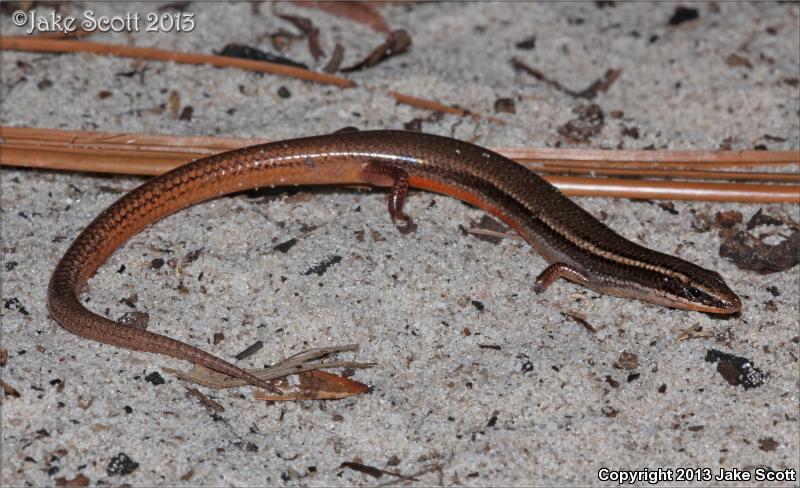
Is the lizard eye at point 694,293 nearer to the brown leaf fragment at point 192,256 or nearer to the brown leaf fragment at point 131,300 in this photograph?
the brown leaf fragment at point 192,256

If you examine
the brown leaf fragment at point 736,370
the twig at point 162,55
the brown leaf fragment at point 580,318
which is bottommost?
the brown leaf fragment at point 736,370

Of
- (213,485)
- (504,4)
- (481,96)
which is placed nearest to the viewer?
(213,485)

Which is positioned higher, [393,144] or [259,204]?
[393,144]

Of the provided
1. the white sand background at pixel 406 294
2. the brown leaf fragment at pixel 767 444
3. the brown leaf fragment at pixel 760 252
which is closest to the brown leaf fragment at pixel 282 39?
the white sand background at pixel 406 294

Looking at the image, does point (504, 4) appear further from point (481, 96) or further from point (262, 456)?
point (262, 456)

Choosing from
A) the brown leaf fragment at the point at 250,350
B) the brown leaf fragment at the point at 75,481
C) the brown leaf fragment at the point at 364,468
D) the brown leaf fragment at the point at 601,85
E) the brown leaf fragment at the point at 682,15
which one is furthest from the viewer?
the brown leaf fragment at the point at 682,15

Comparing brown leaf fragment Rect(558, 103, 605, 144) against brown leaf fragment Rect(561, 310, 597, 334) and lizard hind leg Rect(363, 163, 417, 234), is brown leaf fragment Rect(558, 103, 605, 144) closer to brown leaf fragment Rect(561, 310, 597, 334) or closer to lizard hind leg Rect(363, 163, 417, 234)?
lizard hind leg Rect(363, 163, 417, 234)

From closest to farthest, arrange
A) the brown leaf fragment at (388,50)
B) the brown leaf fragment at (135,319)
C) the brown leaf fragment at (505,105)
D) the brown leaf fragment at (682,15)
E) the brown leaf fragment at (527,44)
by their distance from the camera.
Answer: the brown leaf fragment at (135,319)
the brown leaf fragment at (505,105)
the brown leaf fragment at (388,50)
the brown leaf fragment at (527,44)
the brown leaf fragment at (682,15)

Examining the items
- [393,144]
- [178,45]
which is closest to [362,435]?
[393,144]
